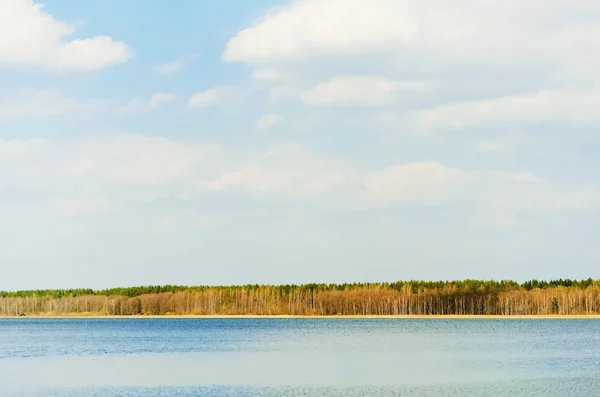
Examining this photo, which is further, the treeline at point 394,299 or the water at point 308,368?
the treeline at point 394,299

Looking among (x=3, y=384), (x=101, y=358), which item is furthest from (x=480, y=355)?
(x=3, y=384)

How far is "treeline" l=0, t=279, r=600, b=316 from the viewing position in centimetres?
14575

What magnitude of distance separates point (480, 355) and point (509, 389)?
22319 millimetres

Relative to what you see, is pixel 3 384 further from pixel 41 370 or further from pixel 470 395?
pixel 470 395

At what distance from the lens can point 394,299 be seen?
15250cm

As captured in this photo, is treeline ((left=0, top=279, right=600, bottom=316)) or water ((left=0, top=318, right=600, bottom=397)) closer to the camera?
water ((left=0, top=318, right=600, bottom=397))

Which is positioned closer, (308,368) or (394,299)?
(308,368)

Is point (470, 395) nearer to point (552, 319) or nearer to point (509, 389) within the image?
point (509, 389)

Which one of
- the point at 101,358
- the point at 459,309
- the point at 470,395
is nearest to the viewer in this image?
the point at 470,395

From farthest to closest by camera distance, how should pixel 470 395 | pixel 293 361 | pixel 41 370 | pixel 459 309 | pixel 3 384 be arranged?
pixel 459 309 → pixel 293 361 → pixel 41 370 → pixel 3 384 → pixel 470 395

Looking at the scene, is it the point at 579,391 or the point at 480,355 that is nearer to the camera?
the point at 579,391

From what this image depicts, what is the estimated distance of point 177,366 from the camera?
5547cm

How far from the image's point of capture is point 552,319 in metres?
154

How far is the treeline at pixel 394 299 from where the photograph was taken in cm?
14575
